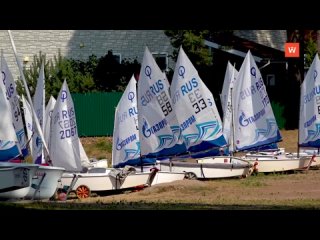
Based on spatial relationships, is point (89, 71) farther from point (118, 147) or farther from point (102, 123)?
point (118, 147)

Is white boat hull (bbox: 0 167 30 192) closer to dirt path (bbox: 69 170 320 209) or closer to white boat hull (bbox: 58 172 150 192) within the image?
dirt path (bbox: 69 170 320 209)

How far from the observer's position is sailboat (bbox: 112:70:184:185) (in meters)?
35.5

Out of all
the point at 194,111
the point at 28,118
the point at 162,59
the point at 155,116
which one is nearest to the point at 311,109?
the point at 194,111

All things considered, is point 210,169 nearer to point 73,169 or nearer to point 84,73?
point 73,169

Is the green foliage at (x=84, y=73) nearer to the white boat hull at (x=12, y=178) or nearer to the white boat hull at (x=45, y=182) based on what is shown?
the white boat hull at (x=45, y=182)

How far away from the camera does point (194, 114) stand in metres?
38.0

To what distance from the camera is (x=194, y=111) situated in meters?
38.1

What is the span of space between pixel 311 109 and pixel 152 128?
737cm

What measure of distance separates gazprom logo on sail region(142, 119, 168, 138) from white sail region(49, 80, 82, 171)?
2.36 meters

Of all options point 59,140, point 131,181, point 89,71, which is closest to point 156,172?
point 131,181

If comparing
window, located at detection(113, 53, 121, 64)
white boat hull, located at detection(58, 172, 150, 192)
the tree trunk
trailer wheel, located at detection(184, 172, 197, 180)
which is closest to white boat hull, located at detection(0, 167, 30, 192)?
white boat hull, located at detection(58, 172, 150, 192)
